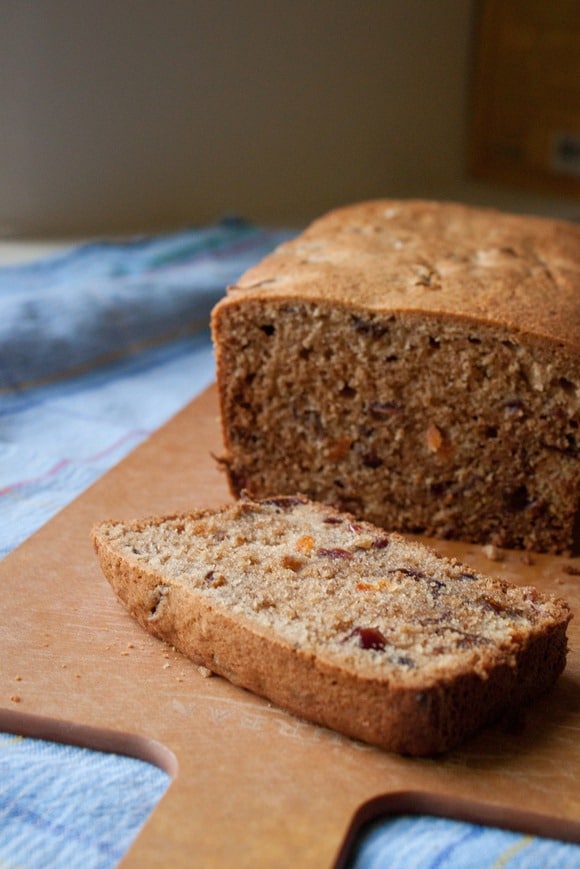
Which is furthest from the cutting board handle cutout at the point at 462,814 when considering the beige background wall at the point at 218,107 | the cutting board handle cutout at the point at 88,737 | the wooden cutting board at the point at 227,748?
the beige background wall at the point at 218,107

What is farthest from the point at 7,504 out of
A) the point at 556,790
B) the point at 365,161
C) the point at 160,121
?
the point at 365,161

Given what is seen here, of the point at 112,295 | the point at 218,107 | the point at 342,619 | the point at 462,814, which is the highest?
the point at 218,107

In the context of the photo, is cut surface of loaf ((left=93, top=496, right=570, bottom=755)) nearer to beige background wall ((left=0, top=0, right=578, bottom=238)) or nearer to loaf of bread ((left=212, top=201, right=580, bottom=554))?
loaf of bread ((left=212, top=201, right=580, bottom=554))

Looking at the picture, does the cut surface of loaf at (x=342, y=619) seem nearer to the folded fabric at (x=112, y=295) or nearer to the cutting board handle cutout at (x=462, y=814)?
the cutting board handle cutout at (x=462, y=814)

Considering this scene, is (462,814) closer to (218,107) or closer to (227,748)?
(227,748)

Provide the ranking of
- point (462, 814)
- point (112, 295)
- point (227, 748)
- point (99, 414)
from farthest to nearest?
1. point (112, 295)
2. point (99, 414)
3. point (227, 748)
4. point (462, 814)

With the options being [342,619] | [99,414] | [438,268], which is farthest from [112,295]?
[342,619]

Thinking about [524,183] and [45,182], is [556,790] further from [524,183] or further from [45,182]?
[524,183]
